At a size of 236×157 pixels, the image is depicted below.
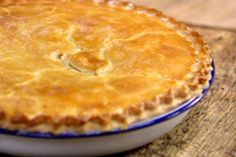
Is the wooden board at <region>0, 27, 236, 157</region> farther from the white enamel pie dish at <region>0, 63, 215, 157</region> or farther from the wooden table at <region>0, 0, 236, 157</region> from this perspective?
the white enamel pie dish at <region>0, 63, 215, 157</region>

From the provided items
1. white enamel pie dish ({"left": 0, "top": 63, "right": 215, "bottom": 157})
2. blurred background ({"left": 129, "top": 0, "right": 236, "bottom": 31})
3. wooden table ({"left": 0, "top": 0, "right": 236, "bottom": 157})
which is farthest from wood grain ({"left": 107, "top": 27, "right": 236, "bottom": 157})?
blurred background ({"left": 129, "top": 0, "right": 236, "bottom": 31})

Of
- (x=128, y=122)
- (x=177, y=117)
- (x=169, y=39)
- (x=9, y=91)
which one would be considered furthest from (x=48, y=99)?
(x=169, y=39)

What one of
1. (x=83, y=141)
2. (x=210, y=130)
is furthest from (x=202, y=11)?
(x=83, y=141)

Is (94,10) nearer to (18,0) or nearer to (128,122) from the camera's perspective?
(18,0)

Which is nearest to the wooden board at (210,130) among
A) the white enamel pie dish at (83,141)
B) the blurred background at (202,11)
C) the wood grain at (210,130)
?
the wood grain at (210,130)

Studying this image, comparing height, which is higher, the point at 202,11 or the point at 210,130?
the point at 210,130

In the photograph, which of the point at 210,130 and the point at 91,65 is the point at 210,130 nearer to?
the point at 210,130
